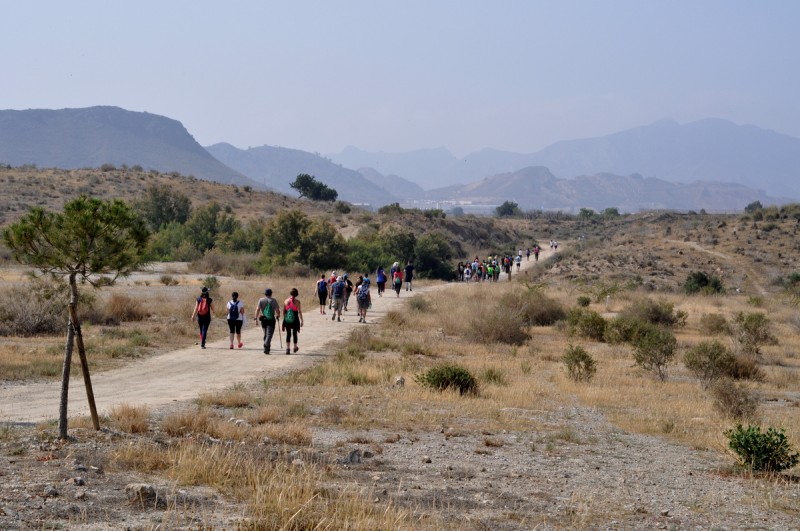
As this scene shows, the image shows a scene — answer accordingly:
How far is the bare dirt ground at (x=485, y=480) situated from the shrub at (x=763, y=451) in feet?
1.25

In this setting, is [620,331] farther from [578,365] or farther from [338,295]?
[338,295]

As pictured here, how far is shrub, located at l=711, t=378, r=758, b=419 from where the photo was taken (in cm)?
1611

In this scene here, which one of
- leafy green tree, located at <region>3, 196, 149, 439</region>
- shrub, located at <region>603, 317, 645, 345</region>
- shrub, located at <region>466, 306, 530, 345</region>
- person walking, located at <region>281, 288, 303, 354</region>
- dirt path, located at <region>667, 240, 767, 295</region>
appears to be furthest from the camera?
dirt path, located at <region>667, 240, 767, 295</region>

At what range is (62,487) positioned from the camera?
8195 millimetres

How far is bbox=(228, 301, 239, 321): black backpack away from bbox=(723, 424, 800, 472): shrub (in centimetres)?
1453

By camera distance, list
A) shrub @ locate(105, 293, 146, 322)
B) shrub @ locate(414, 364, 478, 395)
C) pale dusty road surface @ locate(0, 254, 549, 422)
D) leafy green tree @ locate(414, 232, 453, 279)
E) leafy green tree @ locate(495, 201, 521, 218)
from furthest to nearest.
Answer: leafy green tree @ locate(495, 201, 521, 218) → leafy green tree @ locate(414, 232, 453, 279) → shrub @ locate(105, 293, 146, 322) → shrub @ locate(414, 364, 478, 395) → pale dusty road surface @ locate(0, 254, 549, 422)

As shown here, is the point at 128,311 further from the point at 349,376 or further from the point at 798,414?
the point at 798,414

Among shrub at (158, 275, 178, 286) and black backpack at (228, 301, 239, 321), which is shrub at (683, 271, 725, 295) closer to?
shrub at (158, 275, 178, 286)

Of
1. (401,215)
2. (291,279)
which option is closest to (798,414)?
(291,279)

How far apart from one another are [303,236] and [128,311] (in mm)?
23975

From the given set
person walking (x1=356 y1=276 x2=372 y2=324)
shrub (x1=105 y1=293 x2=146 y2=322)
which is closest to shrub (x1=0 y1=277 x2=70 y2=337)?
shrub (x1=105 y1=293 x2=146 y2=322)

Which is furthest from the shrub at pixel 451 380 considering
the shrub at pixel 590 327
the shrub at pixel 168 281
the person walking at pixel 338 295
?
the shrub at pixel 168 281

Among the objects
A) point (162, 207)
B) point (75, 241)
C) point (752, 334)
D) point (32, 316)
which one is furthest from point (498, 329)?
point (162, 207)

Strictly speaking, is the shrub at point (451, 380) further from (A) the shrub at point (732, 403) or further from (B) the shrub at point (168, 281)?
(B) the shrub at point (168, 281)
